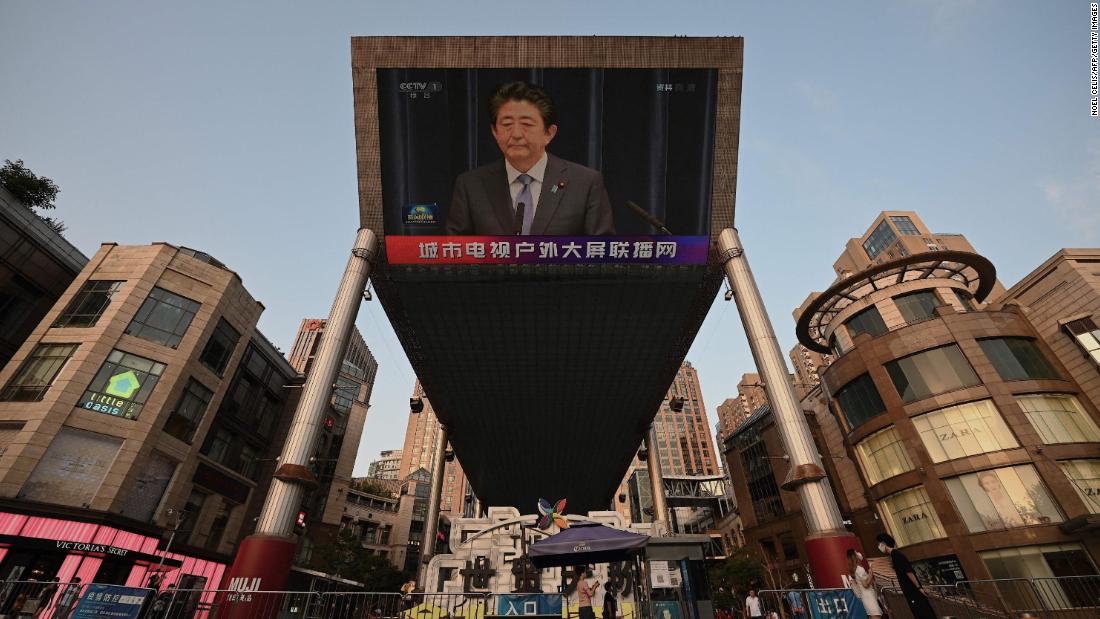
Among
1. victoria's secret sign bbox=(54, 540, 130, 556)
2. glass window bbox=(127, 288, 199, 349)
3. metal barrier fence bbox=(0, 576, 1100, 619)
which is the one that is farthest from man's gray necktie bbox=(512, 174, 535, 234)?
victoria's secret sign bbox=(54, 540, 130, 556)

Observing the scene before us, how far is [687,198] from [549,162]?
20.8 ft

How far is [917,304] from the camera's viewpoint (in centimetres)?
3372

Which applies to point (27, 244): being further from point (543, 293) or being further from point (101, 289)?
point (543, 293)

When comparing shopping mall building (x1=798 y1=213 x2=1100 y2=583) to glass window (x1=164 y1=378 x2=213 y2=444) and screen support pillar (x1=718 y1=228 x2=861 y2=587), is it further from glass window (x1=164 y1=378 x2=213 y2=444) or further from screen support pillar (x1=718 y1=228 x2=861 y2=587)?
glass window (x1=164 y1=378 x2=213 y2=444)

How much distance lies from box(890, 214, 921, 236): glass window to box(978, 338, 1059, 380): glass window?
6614cm

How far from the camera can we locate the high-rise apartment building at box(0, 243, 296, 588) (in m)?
20.2

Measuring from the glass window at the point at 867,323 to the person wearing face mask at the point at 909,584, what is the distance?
31633 millimetres

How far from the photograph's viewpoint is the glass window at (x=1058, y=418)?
25.8m

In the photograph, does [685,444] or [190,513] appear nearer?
[190,513]

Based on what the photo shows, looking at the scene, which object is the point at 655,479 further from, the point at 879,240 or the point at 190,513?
the point at 879,240

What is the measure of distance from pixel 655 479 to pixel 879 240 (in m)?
78.4

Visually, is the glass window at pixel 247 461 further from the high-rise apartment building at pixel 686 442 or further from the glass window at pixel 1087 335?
the high-rise apartment building at pixel 686 442

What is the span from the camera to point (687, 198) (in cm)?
2070

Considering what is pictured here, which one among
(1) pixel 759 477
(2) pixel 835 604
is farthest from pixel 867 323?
(2) pixel 835 604
